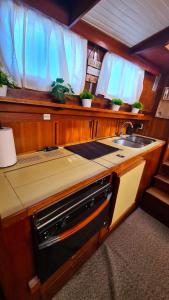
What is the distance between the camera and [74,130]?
1498mm

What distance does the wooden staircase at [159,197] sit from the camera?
1747 millimetres

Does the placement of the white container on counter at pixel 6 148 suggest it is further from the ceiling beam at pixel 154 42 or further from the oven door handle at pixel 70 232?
the ceiling beam at pixel 154 42

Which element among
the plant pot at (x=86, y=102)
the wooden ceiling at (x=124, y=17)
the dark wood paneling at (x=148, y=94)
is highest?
the wooden ceiling at (x=124, y=17)

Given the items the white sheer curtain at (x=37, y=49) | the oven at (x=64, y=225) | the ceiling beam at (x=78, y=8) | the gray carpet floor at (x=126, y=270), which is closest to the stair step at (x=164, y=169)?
the gray carpet floor at (x=126, y=270)

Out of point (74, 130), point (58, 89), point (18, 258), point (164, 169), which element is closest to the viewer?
point (18, 258)

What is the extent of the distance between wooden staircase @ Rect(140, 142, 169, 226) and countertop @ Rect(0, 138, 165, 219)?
3.27ft

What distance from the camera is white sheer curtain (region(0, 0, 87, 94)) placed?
3.01ft

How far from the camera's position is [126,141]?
2.06 meters

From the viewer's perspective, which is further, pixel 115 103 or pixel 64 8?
pixel 115 103

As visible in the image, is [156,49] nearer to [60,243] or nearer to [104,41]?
[104,41]

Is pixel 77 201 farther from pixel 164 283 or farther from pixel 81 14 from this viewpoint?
pixel 81 14

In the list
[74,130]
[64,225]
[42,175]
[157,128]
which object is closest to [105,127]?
[74,130]

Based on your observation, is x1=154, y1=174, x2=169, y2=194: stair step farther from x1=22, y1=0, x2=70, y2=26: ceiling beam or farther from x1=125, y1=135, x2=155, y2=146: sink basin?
x1=22, y1=0, x2=70, y2=26: ceiling beam

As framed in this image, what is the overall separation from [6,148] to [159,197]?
6.38 ft
